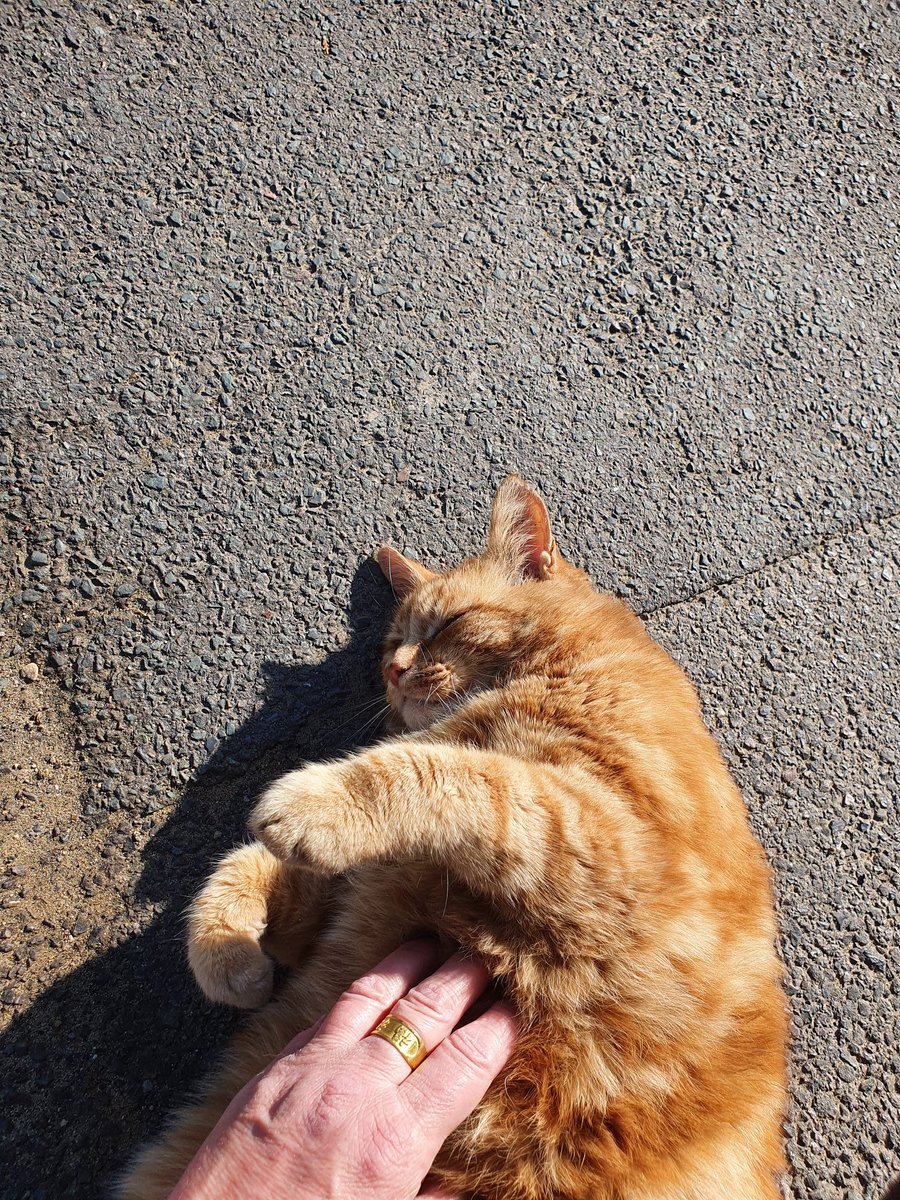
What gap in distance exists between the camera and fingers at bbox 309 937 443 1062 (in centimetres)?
184

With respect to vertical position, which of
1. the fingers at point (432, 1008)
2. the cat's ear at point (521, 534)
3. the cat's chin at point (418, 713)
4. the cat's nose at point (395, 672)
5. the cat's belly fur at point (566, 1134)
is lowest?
the cat's belly fur at point (566, 1134)

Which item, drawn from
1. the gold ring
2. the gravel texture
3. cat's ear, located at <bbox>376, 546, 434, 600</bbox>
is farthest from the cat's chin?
the gold ring

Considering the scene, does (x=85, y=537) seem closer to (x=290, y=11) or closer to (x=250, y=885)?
(x=250, y=885)

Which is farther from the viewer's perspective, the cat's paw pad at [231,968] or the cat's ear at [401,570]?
the cat's ear at [401,570]

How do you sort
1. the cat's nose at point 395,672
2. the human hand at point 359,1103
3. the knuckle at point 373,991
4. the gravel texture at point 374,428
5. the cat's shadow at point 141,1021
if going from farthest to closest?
the cat's nose at point 395,672
the gravel texture at point 374,428
the cat's shadow at point 141,1021
the knuckle at point 373,991
the human hand at point 359,1103

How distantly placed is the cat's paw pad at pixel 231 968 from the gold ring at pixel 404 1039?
48cm

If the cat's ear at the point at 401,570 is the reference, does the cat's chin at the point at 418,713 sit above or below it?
below

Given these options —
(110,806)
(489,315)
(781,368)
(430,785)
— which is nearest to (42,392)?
(110,806)

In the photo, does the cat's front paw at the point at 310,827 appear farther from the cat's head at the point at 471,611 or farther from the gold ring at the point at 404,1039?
the cat's head at the point at 471,611

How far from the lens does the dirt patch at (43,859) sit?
2289 mm

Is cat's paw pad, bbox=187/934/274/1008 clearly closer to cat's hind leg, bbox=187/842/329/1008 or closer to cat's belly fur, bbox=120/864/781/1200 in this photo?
cat's hind leg, bbox=187/842/329/1008

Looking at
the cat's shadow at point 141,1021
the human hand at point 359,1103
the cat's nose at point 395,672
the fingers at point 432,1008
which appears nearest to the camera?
the human hand at point 359,1103

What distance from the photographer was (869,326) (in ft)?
12.0

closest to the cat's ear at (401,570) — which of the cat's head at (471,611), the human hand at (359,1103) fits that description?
the cat's head at (471,611)
